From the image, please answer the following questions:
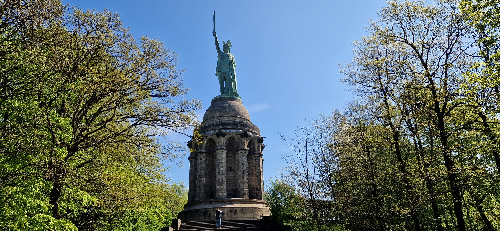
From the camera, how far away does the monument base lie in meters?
30.7

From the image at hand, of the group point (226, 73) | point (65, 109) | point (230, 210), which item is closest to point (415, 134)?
point (65, 109)

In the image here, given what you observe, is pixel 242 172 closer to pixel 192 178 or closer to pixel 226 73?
pixel 192 178

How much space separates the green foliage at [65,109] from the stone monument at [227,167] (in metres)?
16.9

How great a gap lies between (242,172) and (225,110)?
657 cm

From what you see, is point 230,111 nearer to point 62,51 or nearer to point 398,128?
point 398,128

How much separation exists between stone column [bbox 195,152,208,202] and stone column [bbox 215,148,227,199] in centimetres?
127

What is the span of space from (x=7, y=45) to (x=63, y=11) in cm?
233

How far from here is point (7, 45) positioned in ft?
39.8

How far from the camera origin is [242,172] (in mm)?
33438

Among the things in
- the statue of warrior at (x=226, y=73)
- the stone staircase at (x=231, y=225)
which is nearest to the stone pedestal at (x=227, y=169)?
the statue of warrior at (x=226, y=73)

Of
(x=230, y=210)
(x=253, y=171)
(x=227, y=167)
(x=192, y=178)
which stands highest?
(x=227, y=167)

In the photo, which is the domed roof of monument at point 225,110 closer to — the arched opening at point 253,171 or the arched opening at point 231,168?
the arched opening at point 231,168

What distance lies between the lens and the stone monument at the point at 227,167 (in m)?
31.5

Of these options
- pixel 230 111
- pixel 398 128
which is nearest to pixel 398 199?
pixel 398 128
